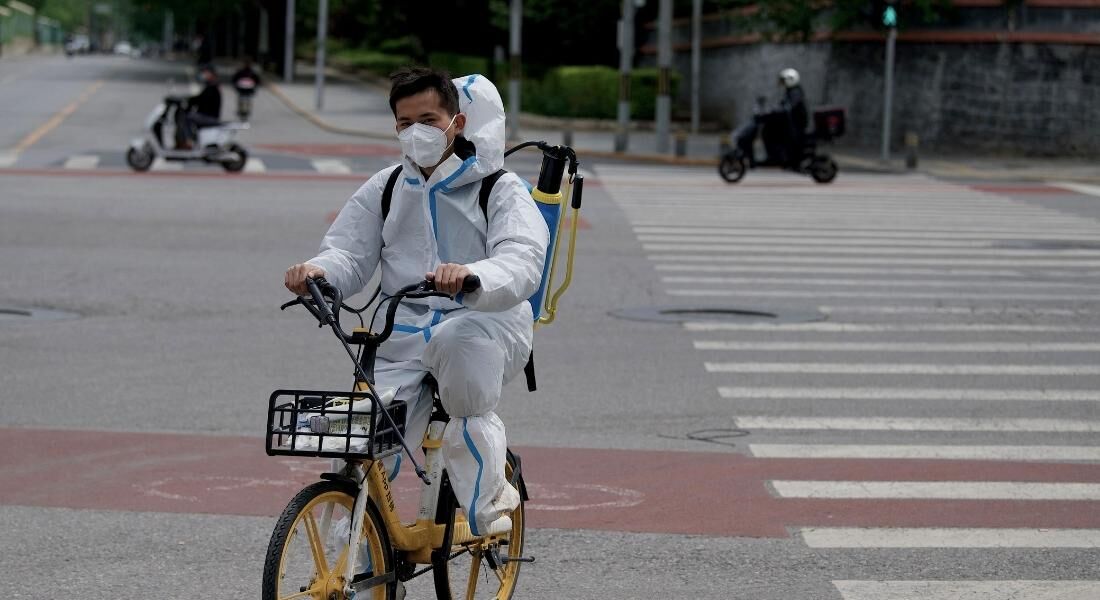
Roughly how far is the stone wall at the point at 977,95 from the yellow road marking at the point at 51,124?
57.7ft

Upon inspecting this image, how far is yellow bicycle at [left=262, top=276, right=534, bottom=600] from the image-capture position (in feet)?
15.1

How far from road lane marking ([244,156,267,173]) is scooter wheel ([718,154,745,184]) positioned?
301 inches

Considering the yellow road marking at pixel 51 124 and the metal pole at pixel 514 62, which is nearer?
the yellow road marking at pixel 51 124

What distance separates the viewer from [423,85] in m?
5.09

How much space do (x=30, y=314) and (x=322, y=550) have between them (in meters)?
9.22

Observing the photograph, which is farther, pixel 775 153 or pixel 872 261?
pixel 775 153

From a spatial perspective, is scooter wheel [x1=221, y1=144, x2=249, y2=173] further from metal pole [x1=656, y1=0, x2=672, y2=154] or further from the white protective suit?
the white protective suit

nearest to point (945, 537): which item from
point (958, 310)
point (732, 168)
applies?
point (958, 310)

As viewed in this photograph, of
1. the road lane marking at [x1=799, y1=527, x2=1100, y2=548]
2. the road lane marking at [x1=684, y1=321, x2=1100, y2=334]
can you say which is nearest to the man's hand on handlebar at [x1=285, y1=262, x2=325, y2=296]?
the road lane marking at [x1=799, y1=527, x2=1100, y2=548]

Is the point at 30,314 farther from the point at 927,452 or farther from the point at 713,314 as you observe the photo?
the point at 927,452

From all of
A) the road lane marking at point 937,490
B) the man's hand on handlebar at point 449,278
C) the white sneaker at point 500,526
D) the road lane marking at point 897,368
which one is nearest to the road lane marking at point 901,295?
the road lane marking at point 897,368

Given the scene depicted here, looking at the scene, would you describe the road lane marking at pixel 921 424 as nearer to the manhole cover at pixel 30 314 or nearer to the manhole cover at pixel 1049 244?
the manhole cover at pixel 30 314

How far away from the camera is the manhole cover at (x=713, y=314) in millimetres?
13578

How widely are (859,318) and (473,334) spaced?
29.8 ft
